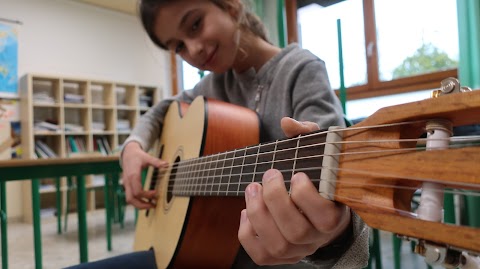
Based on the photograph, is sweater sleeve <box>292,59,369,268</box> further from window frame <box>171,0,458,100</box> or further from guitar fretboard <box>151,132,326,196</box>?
window frame <box>171,0,458,100</box>

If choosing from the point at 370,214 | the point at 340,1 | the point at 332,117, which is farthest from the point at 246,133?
the point at 340,1

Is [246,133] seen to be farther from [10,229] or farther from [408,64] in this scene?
[10,229]

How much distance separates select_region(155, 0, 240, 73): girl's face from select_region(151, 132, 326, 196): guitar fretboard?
32 cm

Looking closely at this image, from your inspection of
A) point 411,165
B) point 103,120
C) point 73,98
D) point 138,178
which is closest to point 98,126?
point 103,120

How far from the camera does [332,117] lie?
681mm

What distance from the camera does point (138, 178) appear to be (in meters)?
1.06

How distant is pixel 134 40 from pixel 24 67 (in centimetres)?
149

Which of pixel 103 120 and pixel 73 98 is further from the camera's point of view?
pixel 103 120

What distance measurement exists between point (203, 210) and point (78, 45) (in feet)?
14.9

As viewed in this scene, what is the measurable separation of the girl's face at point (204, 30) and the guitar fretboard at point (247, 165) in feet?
1.04

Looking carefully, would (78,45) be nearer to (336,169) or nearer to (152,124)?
(152,124)

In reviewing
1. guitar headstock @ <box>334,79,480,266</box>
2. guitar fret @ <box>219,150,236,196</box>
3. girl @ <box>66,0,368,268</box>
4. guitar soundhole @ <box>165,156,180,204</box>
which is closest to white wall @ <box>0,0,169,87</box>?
girl @ <box>66,0,368,268</box>

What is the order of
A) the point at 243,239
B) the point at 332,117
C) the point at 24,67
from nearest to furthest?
the point at 243,239
the point at 332,117
the point at 24,67

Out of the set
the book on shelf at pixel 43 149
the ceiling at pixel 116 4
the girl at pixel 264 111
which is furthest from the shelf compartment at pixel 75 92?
the girl at pixel 264 111
